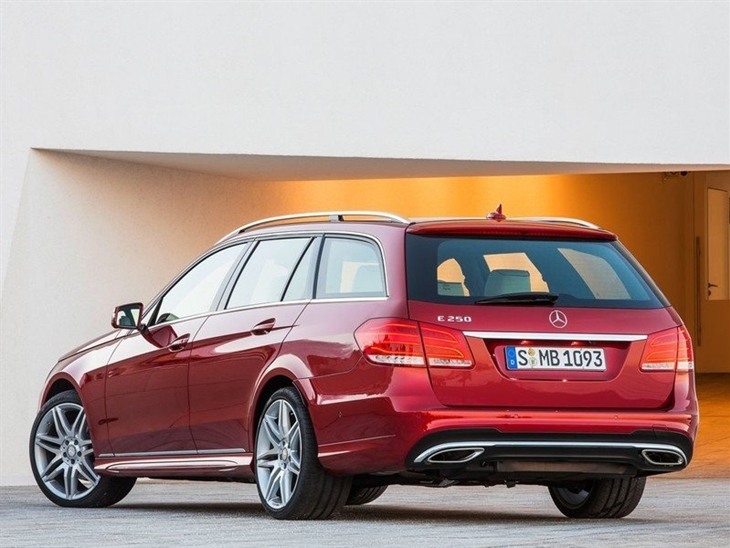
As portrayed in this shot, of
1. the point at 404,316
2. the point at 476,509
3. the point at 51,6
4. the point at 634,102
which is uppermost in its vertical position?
the point at 51,6

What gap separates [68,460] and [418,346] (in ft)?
11.8

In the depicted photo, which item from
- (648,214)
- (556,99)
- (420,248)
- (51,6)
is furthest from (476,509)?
(648,214)

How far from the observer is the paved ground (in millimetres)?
7562

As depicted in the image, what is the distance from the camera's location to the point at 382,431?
8008 mm

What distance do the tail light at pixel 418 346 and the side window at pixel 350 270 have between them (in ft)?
0.97

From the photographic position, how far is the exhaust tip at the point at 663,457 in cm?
820

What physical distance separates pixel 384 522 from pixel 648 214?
2096 cm

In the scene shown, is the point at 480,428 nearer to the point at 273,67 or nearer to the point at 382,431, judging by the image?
the point at 382,431

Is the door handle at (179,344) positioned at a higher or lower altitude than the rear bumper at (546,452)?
higher

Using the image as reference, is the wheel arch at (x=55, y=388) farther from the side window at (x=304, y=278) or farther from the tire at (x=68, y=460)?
the side window at (x=304, y=278)

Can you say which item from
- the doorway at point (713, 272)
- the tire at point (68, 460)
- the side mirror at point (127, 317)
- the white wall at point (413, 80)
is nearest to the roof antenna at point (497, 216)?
the side mirror at point (127, 317)

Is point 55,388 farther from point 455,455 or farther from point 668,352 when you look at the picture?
point 668,352

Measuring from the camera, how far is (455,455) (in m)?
→ 7.96

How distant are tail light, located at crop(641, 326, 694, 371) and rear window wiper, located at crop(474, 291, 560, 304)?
53 centimetres
